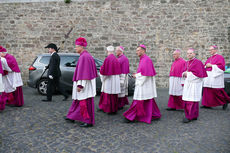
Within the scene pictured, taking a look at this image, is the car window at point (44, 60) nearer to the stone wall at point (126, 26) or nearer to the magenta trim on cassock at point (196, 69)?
the stone wall at point (126, 26)

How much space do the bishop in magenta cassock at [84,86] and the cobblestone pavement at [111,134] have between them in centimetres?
26

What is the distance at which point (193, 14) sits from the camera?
13.1 meters

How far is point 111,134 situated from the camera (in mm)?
4664

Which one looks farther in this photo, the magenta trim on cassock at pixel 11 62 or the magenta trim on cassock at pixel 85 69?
the magenta trim on cassock at pixel 11 62

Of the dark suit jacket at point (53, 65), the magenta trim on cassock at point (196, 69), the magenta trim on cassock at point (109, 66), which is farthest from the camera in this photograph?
the dark suit jacket at point (53, 65)

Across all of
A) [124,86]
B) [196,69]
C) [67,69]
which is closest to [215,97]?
[196,69]

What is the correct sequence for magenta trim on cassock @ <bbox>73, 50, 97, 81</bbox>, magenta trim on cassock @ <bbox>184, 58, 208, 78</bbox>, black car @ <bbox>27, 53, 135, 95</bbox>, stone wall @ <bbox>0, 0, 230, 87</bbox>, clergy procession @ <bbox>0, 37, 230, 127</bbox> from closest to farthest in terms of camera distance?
magenta trim on cassock @ <bbox>73, 50, 97, 81</bbox> < clergy procession @ <bbox>0, 37, 230, 127</bbox> < magenta trim on cassock @ <bbox>184, 58, 208, 78</bbox> < black car @ <bbox>27, 53, 135, 95</bbox> < stone wall @ <bbox>0, 0, 230, 87</bbox>

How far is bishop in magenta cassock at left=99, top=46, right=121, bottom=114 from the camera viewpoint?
633 centimetres

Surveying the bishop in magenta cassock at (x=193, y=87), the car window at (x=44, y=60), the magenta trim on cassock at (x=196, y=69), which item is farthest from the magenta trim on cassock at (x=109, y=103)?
the car window at (x=44, y=60)

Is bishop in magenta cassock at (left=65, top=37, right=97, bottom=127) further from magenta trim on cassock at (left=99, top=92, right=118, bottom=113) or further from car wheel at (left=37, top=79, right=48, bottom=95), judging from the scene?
car wheel at (left=37, top=79, right=48, bottom=95)

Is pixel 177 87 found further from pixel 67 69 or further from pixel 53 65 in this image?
pixel 67 69

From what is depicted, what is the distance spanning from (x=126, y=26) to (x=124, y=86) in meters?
7.04

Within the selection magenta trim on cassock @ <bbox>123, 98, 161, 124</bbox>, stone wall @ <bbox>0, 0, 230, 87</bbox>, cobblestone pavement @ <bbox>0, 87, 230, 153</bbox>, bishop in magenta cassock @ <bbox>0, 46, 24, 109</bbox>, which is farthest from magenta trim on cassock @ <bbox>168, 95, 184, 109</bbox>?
stone wall @ <bbox>0, 0, 230, 87</bbox>

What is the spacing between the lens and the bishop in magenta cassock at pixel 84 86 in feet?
16.4
